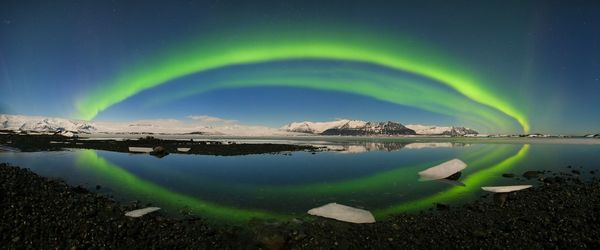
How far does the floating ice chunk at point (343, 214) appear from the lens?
13500mm

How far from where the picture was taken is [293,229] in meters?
12.5

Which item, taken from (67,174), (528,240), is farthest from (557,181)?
(67,174)

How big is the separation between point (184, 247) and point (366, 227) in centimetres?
747

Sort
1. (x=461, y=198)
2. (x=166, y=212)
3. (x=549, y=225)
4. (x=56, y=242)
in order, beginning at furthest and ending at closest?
(x=461, y=198) < (x=166, y=212) < (x=549, y=225) < (x=56, y=242)

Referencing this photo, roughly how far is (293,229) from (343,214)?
286cm

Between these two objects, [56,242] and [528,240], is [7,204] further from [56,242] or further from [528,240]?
[528,240]

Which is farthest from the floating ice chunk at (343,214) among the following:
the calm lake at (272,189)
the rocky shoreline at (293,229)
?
the calm lake at (272,189)

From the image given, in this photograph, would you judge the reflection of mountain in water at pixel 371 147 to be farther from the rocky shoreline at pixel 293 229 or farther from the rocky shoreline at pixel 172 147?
the rocky shoreline at pixel 293 229

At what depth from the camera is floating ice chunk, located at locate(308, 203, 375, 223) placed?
13.5m

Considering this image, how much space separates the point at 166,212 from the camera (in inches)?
589

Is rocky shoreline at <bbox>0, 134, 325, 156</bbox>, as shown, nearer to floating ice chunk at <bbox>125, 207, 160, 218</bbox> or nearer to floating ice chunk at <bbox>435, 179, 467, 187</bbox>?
floating ice chunk at <bbox>435, 179, 467, 187</bbox>

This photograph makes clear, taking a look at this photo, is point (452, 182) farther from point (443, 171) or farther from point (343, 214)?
point (343, 214)

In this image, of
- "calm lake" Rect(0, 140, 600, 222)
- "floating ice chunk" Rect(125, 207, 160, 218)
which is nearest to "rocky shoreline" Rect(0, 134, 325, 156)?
"calm lake" Rect(0, 140, 600, 222)

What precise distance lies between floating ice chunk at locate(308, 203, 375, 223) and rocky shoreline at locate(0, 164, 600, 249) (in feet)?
1.49
